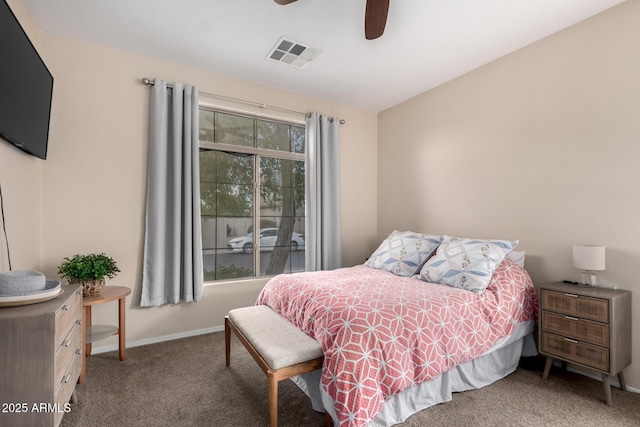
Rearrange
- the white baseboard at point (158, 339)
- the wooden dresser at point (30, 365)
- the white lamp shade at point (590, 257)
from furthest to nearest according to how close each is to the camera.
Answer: the white baseboard at point (158, 339) < the white lamp shade at point (590, 257) < the wooden dresser at point (30, 365)

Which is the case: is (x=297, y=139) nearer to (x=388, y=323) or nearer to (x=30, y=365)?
(x=388, y=323)

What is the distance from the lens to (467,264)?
243 cm

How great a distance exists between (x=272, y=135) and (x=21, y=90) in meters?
2.27

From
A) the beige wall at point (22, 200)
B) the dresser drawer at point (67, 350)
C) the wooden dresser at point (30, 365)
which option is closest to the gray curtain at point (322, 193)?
the dresser drawer at point (67, 350)

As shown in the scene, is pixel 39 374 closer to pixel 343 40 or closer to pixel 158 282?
pixel 158 282

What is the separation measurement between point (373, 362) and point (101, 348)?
8.17 ft

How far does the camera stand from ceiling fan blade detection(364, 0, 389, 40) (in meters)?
1.84

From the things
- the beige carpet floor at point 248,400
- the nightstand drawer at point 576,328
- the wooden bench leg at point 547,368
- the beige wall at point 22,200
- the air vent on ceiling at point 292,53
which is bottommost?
the beige carpet floor at point 248,400

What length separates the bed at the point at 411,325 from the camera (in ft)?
5.22

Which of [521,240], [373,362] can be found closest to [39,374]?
[373,362]

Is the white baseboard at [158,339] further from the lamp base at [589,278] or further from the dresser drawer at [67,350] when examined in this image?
the lamp base at [589,278]

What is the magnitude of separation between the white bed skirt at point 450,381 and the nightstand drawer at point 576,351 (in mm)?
182

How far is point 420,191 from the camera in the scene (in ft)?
12.3

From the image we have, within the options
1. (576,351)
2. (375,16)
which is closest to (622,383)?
(576,351)
